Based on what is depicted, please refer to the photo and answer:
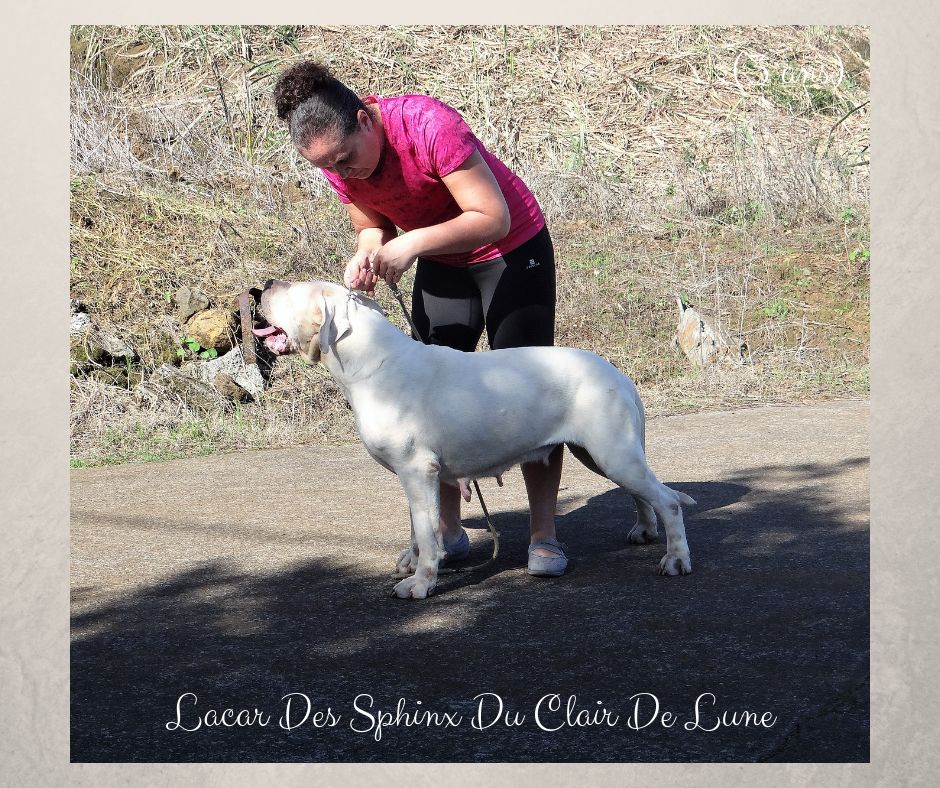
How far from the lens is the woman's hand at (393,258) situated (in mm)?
3580

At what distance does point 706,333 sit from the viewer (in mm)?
8750

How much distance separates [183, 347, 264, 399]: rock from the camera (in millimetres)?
7996

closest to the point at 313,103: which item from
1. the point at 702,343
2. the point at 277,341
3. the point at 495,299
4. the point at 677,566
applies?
the point at 277,341

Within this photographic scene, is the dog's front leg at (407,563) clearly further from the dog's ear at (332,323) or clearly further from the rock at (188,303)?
the rock at (188,303)

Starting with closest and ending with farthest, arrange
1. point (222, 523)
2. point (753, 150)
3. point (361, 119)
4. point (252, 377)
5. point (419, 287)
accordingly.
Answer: point (361, 119)
point (419, 287)
point (222, 523)
point (252, 377)
point (753, 150)

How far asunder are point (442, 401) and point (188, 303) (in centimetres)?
530

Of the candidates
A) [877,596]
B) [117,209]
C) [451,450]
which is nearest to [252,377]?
[117,209]

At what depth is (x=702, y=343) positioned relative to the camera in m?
8.69

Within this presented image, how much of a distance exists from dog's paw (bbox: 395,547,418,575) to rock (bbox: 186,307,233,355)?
453 centimetres

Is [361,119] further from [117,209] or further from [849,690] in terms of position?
[117,209]

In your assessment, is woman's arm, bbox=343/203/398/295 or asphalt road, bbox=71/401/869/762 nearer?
asphalt road, bbox=71/401/869/762

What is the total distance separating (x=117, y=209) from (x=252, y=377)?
257 centimetres

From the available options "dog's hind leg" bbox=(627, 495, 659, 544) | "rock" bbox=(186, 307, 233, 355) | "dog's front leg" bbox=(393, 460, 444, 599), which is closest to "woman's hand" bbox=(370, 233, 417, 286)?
"dog's front leg" bbox=(393, 460, 444, 599)

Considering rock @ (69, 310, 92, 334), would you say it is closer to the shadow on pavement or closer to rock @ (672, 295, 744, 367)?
the shadow on pavement
